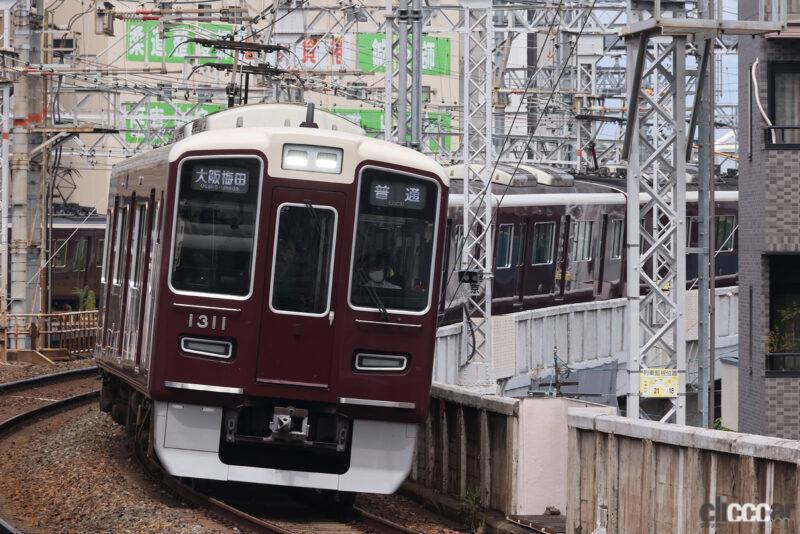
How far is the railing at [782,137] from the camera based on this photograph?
17.3 meters

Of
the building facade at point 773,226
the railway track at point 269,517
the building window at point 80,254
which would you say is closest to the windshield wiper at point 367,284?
the railway track at point 269,517

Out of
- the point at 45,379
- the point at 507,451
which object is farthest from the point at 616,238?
the point at 507,451

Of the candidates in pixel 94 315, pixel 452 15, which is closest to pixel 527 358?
pixel 94 315

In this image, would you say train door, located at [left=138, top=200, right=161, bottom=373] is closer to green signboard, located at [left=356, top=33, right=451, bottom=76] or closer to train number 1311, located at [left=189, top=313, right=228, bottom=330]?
train number 1311, located at [left=189, top=313, right=228, bottom=330]

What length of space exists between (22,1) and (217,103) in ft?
72.9

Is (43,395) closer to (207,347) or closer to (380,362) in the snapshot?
(207,347)

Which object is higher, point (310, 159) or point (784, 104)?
point (784, 104)

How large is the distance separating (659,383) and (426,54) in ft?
118

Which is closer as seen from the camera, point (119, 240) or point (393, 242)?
point (393, 242)

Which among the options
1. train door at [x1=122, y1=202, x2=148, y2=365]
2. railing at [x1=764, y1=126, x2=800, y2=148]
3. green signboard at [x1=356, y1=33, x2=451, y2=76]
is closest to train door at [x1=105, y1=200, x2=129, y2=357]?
train door at [x1=122, y1=202, x2=148, y2=365]

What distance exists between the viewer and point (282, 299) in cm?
1023

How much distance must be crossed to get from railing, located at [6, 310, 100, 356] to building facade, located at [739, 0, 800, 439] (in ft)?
Result: 37.4

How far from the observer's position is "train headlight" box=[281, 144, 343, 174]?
10266 millimetres

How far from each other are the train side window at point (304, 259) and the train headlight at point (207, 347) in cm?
Result: 47
